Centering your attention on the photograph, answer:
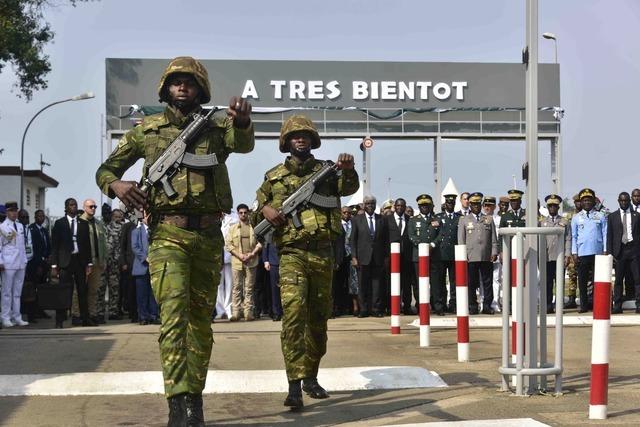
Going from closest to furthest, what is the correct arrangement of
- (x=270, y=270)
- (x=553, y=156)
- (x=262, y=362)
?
(x=262, y=362) → (x=270, y=270) → (x=553, y=156)

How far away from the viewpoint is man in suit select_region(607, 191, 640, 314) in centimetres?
1773

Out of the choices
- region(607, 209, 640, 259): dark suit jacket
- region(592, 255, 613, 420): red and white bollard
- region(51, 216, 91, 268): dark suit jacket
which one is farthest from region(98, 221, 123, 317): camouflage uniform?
region(592, 255, 613, 420): red and white bollard

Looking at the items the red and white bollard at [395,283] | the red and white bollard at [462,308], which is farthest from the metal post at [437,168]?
the red and white bollard at [462,308]

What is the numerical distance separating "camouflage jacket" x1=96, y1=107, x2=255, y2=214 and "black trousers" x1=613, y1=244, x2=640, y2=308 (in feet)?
40.8

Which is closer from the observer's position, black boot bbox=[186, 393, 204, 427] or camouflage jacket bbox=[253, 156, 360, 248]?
black boot bbox=[186, 393, 204, 427]

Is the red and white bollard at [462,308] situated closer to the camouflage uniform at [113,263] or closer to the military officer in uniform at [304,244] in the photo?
the military officer in uniform at [304,244]

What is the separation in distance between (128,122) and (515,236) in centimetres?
2544

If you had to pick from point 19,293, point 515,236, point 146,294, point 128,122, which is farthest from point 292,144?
point 128,122

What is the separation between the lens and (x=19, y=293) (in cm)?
1691

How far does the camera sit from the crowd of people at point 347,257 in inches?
652

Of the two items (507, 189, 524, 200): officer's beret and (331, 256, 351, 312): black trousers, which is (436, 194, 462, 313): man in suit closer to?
(507, 189, 524, 200): officer's beret

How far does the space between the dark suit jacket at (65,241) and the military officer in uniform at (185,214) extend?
961 cm

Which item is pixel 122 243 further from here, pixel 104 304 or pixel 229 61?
pixel 229 61

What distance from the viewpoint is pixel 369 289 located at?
60.1 ft
